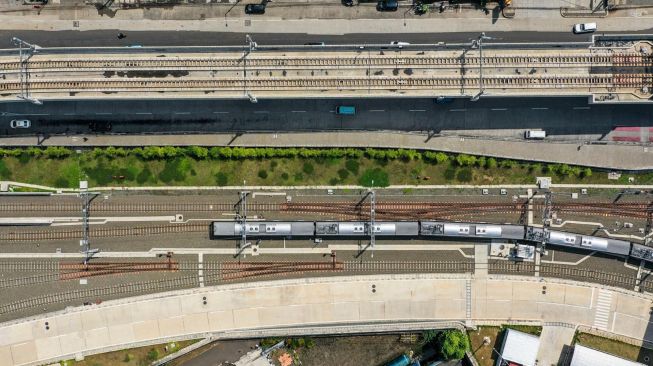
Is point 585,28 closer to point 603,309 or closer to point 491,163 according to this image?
point 491,163

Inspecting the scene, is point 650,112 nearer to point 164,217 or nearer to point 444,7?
point 444,7

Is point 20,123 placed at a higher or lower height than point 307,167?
higher

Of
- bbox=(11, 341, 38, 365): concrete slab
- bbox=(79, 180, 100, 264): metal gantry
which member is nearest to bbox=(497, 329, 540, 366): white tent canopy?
bbox=(79, 180, 100, 264): metal gantry

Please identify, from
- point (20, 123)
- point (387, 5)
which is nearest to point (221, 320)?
point (20, 123)

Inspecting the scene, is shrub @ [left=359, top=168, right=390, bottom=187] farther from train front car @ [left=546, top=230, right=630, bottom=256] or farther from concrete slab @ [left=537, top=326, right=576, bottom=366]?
concrete slab @ [left=537, top=326, right=576, bottom=366]

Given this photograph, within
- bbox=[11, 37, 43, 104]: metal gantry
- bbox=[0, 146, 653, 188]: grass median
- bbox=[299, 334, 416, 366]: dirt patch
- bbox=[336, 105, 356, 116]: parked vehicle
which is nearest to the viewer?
bbox=[11, 37, 43, 104]: metal gantry
